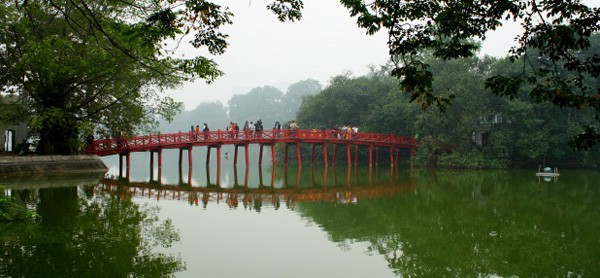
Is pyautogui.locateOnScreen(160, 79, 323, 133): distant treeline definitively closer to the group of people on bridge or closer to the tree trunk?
the group of people on bridge

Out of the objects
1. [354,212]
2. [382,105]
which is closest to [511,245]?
[354,212]

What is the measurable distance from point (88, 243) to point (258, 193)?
9421 mm

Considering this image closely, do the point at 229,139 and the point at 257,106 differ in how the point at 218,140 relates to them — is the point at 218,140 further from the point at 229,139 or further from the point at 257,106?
the point at 257,106

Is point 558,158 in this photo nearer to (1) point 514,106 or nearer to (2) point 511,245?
(1) point 514,106

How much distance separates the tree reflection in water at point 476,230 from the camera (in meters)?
7.04

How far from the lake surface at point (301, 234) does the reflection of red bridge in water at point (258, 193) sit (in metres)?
0.10

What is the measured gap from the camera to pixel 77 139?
20922mm

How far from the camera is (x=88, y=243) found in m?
7.69

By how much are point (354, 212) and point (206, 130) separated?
17.0 meters

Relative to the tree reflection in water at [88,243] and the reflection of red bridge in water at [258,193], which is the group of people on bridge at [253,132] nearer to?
the reflection of red bridge in water at [258,193]

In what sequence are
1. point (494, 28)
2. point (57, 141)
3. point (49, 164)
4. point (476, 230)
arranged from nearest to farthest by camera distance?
point (494, 28), point (476, 230), point (49, 164), point (57, 141)

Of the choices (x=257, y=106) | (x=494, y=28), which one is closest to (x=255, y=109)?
(x=257, y=106)

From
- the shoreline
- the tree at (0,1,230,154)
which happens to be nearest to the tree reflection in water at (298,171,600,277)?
the tree at (0,1,230,154)

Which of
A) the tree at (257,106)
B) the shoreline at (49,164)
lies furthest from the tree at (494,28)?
the tree at (257,106)
